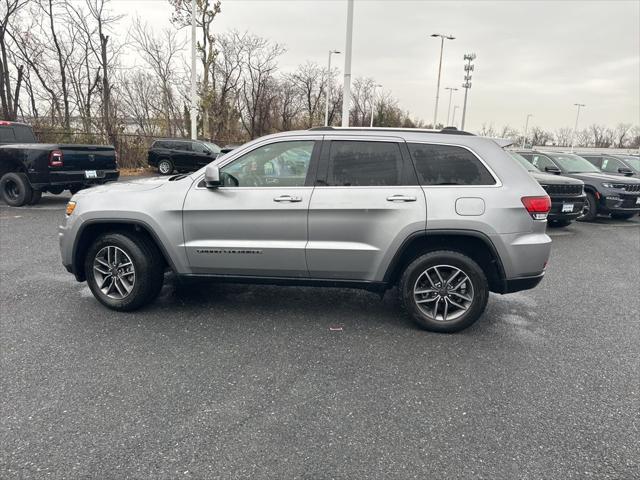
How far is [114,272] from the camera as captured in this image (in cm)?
414

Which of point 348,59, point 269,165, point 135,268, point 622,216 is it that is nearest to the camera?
point 269,165

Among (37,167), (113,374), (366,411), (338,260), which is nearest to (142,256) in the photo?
(113,374)

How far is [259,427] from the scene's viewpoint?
252 cm

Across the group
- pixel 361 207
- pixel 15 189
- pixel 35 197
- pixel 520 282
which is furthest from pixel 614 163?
pixel 15 189

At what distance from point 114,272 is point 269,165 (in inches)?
73.9

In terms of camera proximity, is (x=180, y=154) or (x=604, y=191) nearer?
(x=604, y=191)

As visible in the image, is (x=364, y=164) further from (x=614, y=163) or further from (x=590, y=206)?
(x=614, y=163)

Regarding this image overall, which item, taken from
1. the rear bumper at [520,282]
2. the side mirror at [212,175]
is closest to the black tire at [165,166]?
the side mirror at [212,175]

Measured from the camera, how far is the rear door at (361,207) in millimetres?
3656

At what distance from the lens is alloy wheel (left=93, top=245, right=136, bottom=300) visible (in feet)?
13.5

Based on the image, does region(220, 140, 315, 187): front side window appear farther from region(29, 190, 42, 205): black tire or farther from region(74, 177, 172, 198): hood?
region(29, 190, 42, 205): black tire

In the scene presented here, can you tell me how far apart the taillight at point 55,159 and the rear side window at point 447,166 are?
845 cm

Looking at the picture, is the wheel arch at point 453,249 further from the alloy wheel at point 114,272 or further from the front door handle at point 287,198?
the alloy wheel at point 114,272

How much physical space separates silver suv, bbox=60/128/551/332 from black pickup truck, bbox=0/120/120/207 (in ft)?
20.4
